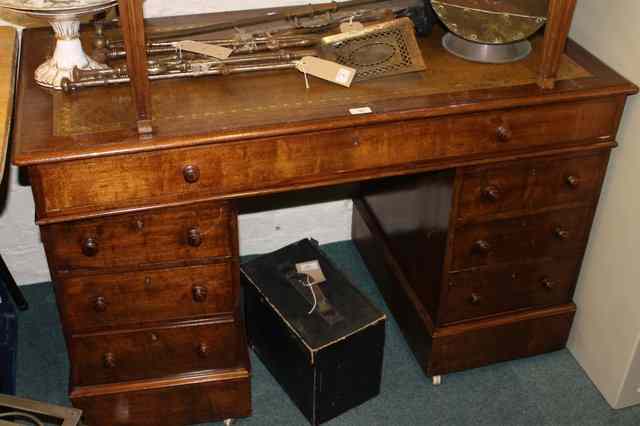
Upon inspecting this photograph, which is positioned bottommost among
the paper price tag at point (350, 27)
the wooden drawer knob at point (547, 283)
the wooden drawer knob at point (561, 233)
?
the wooden drawer knob at point (547, 283)

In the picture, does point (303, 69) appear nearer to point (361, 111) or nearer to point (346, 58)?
point (346, 58)

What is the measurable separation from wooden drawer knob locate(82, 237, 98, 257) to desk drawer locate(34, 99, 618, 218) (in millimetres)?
107

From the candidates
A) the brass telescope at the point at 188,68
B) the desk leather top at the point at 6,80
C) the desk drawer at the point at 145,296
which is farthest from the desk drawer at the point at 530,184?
the desk leather top at the point at 6,80

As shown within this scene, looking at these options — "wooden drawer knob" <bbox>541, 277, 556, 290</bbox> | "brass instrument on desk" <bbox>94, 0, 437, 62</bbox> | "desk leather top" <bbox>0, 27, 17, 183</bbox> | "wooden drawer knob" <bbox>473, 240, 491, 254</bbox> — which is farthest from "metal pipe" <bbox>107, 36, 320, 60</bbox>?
"wooden drawer knob" <bbox>541, 277, 556, 290</bbox>

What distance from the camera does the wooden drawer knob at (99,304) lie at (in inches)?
73.2

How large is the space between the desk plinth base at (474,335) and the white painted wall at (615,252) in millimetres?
91

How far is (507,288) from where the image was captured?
224 cm

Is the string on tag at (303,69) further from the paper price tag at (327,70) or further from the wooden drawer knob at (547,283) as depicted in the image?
the wooden drawer knob at (547,283)

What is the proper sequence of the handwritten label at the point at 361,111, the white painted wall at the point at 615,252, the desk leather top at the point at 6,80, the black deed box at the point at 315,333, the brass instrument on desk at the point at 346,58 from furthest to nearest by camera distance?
the black deed box at the point at 315,333, the white painted wall at the point at 615,252, the brass instrument on desk at the point at 346,58, the handwritten label at the point at 361,111, the desk leather top at the point at 6,80

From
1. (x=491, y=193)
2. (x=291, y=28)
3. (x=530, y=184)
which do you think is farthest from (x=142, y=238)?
(x=530, y=184)

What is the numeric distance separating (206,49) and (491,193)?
0.84 m

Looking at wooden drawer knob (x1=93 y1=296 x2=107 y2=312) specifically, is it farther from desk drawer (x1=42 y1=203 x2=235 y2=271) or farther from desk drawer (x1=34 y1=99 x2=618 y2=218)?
desk drawer (x1=34 y1=99 x2=618 y2=218)

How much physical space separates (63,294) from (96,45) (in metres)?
0.65

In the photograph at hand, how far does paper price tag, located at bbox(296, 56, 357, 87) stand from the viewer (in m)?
1.82
